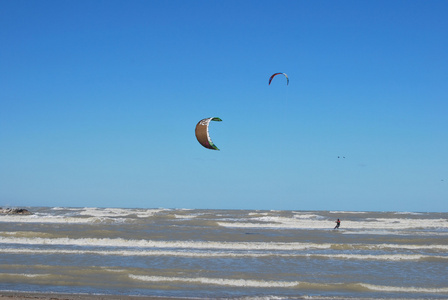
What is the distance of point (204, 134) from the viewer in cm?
1680

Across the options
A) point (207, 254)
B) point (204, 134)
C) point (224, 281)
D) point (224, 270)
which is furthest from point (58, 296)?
point (204, 134)

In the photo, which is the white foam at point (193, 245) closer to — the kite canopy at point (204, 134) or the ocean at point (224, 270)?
the ocean at point (224, 270)

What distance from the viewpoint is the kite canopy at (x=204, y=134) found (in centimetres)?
1675

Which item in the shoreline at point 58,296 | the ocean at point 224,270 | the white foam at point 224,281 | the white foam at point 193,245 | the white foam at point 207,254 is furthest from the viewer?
the white foam at point 193,245

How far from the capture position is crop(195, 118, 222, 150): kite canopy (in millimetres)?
16750

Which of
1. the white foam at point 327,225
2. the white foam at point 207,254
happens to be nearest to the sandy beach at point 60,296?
the white foam at point 207,254

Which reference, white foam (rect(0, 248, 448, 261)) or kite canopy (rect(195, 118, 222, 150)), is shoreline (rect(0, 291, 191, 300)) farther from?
kite canopy (rect(195, 118, 222, 150))

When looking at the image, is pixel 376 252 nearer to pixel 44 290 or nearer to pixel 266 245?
pixel 266 245

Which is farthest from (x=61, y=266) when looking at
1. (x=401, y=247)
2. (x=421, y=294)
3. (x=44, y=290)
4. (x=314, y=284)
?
(x=401, y=247)

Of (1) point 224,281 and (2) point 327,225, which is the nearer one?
(1) point 224,281

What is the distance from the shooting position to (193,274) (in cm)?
1293

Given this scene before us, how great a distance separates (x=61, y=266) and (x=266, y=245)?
9.71m

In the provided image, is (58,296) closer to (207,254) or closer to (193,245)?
(207,254)

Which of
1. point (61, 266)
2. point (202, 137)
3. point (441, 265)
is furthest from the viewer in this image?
point (202, 137)
